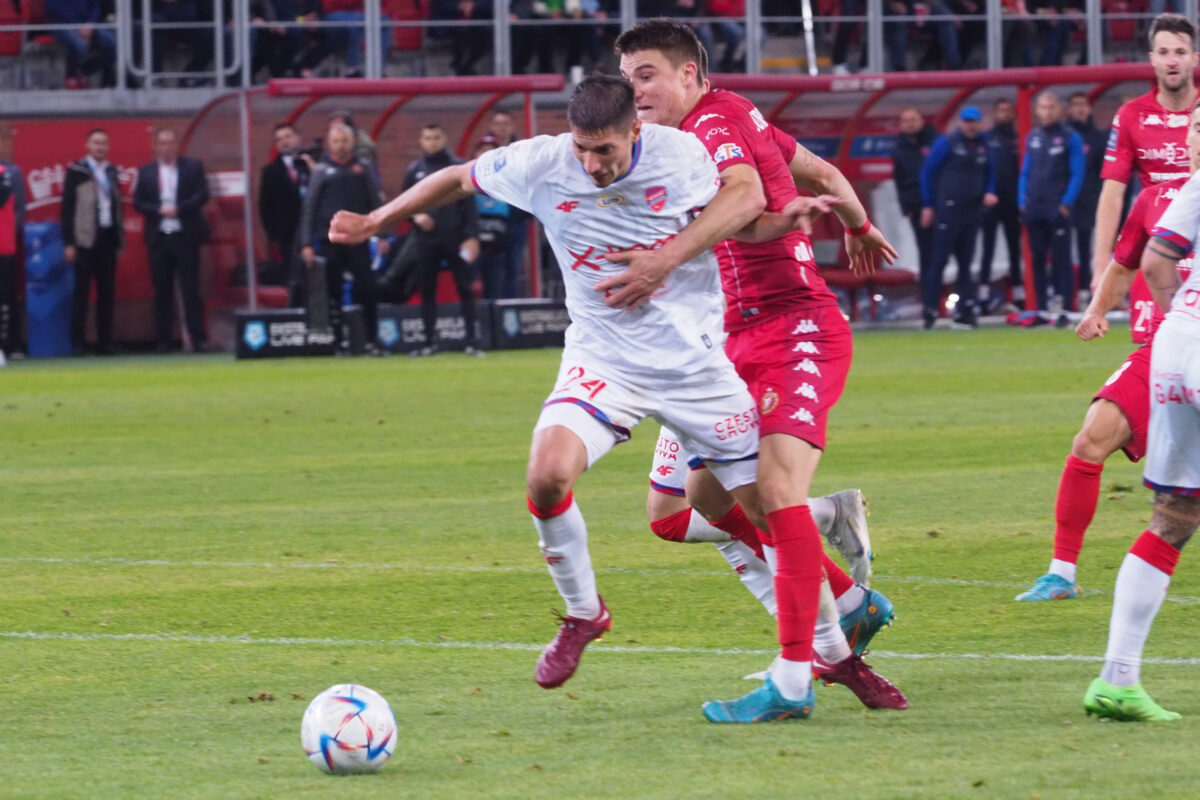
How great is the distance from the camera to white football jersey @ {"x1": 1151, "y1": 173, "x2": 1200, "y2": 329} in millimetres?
5211

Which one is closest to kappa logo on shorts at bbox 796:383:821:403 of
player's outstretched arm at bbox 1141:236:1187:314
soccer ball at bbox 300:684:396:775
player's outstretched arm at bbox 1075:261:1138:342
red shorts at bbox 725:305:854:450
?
red shorts at bbox 725:305:854:450

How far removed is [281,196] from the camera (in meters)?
21.7

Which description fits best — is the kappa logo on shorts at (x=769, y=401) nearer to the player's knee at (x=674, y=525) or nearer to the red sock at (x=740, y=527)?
the red sock at (x=740, y=527)

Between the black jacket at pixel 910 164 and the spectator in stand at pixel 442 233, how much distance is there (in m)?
5.48

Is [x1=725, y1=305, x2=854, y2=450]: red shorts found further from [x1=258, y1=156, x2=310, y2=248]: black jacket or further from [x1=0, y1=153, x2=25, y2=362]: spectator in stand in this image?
[x1=0, y1=153, x2=25, y2=362]: spectator in stand

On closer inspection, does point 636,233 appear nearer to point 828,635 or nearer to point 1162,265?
point 828,635

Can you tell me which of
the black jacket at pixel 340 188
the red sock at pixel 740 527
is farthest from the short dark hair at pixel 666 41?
the black jacket at pixel 340 188

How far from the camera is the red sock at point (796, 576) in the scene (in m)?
5.35

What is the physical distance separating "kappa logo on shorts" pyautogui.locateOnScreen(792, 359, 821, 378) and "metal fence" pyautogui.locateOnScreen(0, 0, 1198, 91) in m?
19.8

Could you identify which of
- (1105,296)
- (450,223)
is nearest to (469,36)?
(450,223)

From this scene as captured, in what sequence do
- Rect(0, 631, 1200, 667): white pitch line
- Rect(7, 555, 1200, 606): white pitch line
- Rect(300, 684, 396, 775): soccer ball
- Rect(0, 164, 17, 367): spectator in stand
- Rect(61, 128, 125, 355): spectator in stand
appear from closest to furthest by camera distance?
Rect(300, 684, 396, 775): soccer ball < Rect(0, 631, 1200, 667): white pitch line < Rect(7, 555, 1200, 606): white pitch line < Rect(0, 164, 17, 367): spectator in stand < Rect(61, 128, 125, 355): spectator in stand

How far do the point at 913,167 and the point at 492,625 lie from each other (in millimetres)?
16808

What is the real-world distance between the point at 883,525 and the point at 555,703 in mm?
3810

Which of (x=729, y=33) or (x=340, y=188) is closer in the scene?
(x=340, y=188)
